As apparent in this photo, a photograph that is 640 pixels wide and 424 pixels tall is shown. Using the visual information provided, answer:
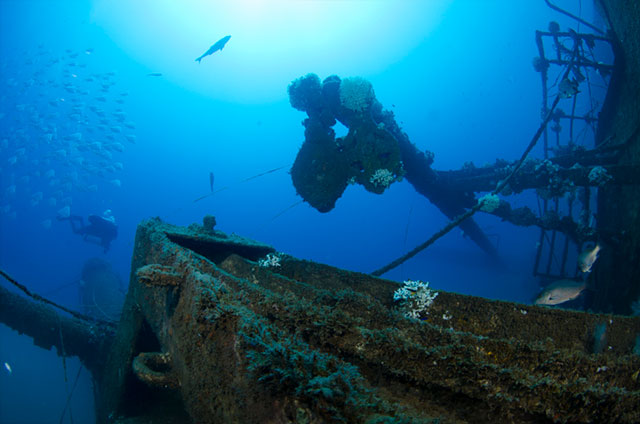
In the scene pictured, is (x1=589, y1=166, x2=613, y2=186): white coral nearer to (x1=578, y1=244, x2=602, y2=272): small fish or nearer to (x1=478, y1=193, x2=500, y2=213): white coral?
(x1=578, y1=244, x2=602, y2=272): small fish

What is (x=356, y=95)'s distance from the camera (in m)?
6.77

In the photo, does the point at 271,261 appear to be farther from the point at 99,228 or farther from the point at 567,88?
the point at 99,228

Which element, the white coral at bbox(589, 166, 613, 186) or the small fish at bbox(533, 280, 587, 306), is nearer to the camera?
the small fish at bbox(533, 280, 587, 306)

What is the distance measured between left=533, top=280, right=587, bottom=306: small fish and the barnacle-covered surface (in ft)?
8.13

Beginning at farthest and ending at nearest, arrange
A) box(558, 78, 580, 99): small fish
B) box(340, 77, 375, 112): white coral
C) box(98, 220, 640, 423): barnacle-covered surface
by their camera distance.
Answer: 1. box(558, 78, 580, 99): small fish
2. box(340, 77, 375, 112): white coral
3. box(98, 220, 640, 423): barnacle-covered surface

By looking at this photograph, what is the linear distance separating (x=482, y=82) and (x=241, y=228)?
128 m

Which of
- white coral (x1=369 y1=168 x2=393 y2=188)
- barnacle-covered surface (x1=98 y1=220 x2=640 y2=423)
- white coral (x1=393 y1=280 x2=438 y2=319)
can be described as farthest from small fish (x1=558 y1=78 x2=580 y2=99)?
white coral (x1=393 y1=280 x2=438 y2=319)

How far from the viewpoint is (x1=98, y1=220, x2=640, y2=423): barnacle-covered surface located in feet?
4.75

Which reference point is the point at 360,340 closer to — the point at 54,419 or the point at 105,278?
the point at 105,278

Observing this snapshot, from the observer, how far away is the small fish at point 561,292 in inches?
208

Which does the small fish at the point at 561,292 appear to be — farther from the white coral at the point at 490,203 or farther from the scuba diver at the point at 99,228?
the scuba diver at the point at 99,228

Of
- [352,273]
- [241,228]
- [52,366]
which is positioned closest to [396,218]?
[241,228]

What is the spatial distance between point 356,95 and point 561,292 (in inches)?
222

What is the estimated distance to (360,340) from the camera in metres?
2.05
